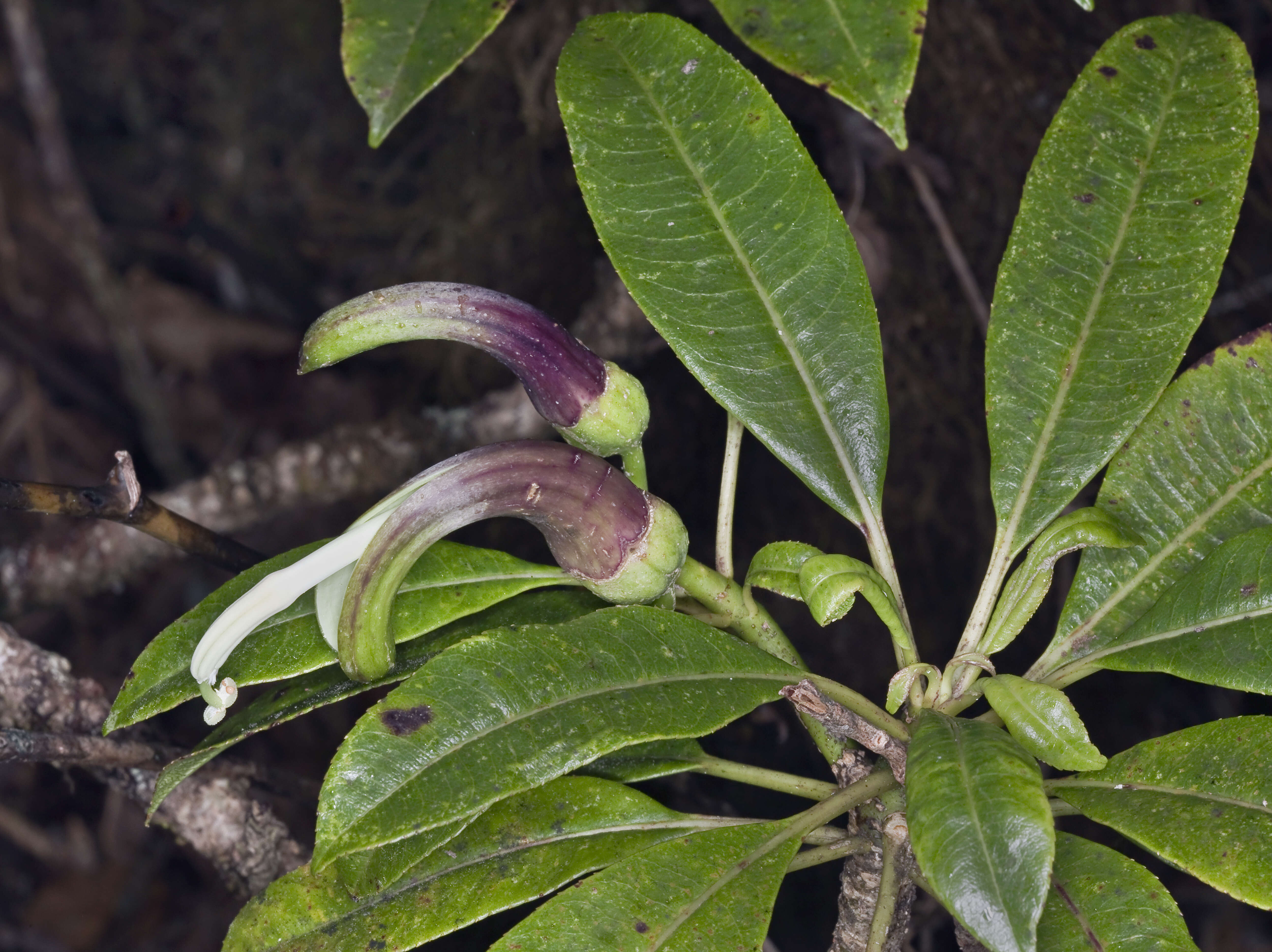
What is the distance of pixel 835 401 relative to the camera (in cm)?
97

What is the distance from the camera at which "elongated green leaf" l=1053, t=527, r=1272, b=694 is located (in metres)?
0.82

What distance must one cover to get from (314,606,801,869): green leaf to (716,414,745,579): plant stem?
12 centimetres

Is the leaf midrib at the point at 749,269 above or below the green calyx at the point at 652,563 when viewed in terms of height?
above

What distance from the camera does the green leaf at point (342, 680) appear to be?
829 millimetres

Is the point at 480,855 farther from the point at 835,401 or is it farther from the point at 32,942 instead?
the point at 32,942

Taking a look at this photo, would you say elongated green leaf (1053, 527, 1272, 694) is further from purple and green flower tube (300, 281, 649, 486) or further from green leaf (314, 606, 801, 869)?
purple and green flower tube (300, 281, 649, 486)

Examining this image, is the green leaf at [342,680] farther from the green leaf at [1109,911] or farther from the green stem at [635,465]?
the green leaf at [1109,911]

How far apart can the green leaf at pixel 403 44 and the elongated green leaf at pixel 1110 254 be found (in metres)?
0.53

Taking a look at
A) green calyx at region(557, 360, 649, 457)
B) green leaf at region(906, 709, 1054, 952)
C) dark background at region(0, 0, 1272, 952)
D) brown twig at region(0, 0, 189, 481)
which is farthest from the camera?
brown twig at region(0, 0, 189, 481)

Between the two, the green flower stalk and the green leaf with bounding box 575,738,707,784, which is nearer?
the green flower stalk

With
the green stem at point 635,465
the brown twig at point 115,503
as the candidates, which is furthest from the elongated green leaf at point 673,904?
the brown twig at point 115,503

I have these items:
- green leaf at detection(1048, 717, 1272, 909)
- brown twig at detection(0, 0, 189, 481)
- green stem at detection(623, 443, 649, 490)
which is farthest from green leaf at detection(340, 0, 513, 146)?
brown twig at detection(0, 0, 189, 481)

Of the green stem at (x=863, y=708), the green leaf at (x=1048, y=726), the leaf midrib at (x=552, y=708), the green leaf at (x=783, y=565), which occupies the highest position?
the green leaf at (x=783, y=565)

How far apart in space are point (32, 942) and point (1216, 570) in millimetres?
2330
